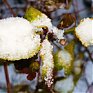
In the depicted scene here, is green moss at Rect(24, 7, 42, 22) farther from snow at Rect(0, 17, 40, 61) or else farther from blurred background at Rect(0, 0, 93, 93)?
blurred background at Rect(0, 0, 93, 93)

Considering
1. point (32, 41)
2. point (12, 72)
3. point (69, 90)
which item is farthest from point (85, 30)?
point (12, 72)

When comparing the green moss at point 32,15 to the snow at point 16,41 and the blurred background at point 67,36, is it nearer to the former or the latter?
the snow at point 16,41

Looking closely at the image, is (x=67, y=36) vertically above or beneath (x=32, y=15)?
beneath

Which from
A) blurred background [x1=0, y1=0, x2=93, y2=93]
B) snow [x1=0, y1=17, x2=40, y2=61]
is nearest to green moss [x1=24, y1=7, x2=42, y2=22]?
snow [x1=0, y1=17, x2=40, y2=61]

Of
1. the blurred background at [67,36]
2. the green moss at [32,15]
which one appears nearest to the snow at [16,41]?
the green moss at [32,15]

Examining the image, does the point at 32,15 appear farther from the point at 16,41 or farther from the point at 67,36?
the point at 67,36

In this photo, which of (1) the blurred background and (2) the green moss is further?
(1) the blurred background

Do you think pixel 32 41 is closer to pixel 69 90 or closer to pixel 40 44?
pixel 40 44

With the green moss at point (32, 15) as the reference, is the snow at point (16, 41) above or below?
below

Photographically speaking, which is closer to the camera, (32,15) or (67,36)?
(32,15)

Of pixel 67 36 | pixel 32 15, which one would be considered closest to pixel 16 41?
pixel 32 15

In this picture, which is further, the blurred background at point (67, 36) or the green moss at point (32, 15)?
the blurred background at point (67, 36)
